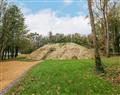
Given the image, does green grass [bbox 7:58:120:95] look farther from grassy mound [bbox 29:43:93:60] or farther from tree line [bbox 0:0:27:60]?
tree line [bbox 0:0:27:60]

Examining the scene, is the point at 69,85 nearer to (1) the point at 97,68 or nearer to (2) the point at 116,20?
(1) the point at 97,68

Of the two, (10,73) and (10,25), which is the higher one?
(10,25)

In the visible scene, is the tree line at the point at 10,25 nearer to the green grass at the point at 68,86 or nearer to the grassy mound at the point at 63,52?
the grassy mound at the point at 63,52

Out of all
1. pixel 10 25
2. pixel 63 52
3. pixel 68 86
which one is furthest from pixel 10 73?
pixel 10 25

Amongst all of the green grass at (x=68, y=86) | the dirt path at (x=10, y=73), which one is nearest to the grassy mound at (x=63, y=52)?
→ the dirt path at (x=10, y=73)

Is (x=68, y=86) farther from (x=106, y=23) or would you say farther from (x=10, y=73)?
(x=106, y=23)

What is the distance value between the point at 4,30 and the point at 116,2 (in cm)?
1791

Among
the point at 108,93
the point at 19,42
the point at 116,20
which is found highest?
Answer: the point at 116,20

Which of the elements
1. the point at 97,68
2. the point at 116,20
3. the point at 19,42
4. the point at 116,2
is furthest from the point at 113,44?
the point at 97,68

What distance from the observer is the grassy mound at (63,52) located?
129 ft

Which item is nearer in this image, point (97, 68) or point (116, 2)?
point (97, 68)

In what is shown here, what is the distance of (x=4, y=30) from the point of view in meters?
42.7

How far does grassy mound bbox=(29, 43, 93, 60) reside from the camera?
129 feet

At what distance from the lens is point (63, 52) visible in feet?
134
